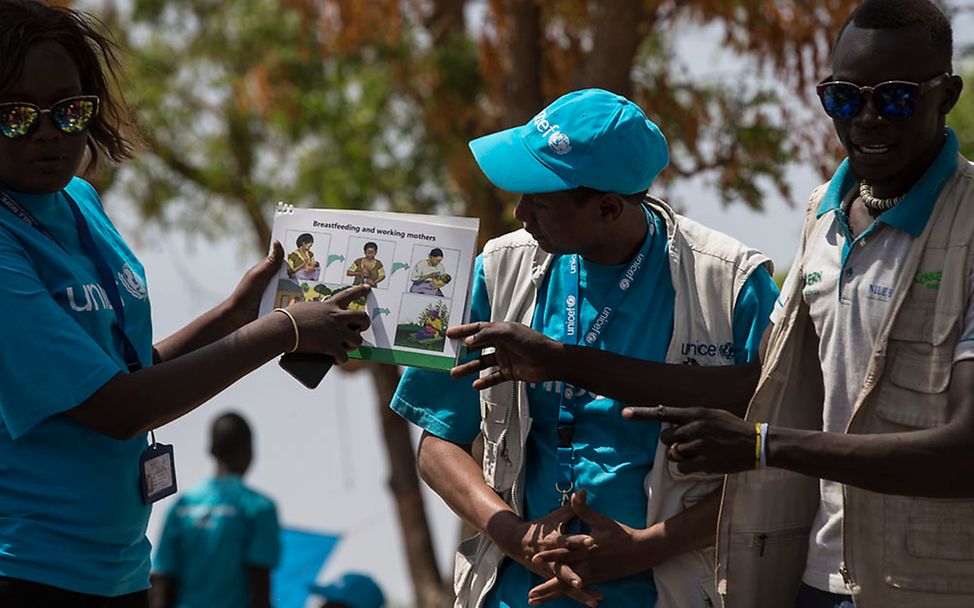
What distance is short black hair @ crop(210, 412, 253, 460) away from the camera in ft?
25.1

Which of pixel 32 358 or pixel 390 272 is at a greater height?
pixel 390 272

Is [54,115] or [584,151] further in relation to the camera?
[584,151]

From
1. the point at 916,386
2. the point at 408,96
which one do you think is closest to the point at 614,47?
the point at 408,96

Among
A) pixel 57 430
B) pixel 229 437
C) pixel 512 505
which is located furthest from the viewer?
pixel 229 437

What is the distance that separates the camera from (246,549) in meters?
7.21

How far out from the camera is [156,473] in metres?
3.70

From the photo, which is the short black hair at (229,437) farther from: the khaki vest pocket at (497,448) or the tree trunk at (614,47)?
the khaki vest pocket at (497,448)

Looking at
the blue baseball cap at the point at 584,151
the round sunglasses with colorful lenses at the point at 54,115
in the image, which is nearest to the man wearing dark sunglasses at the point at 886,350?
the blue baseball cap at the point at 584,151

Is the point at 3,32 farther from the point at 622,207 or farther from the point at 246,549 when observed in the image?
the point at 246,549

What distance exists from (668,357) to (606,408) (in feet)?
0.68

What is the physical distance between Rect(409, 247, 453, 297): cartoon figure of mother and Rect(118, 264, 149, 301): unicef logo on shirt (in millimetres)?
690

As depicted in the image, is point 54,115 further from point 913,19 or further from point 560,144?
point 913,19

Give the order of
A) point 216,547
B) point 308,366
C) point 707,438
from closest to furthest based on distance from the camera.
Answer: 1. point 707,438
2. point 308,366
3. point 216,547

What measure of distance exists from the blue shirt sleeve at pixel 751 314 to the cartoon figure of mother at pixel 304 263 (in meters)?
1.12
